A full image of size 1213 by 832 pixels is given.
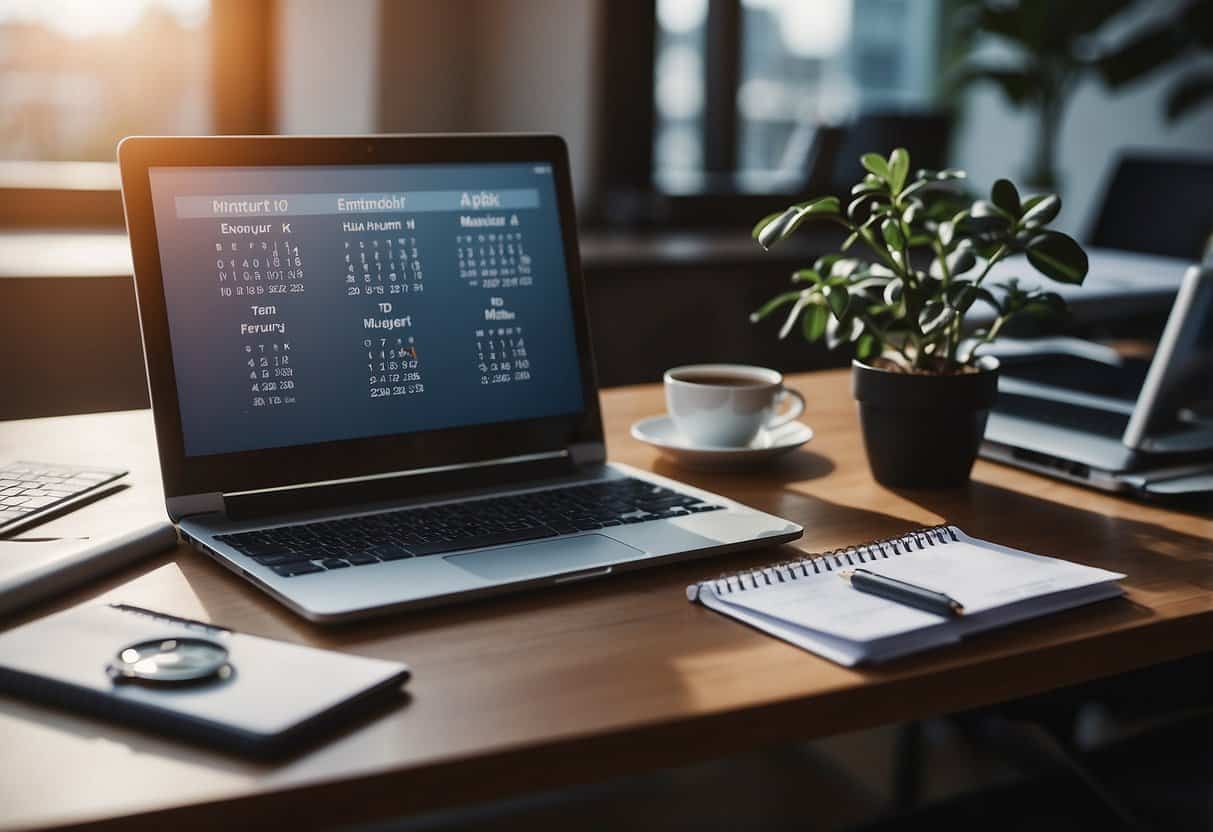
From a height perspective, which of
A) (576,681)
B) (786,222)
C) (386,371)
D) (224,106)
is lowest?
(576,681)

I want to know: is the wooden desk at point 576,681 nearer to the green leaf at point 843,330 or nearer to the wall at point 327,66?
the green leaf at point 843,330

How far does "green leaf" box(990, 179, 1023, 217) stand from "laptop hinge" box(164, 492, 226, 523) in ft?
2.16

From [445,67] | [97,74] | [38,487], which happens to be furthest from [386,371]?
[445,67]

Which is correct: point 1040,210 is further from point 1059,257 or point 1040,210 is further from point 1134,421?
point 1134,421

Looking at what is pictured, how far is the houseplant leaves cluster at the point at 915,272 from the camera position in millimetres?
979

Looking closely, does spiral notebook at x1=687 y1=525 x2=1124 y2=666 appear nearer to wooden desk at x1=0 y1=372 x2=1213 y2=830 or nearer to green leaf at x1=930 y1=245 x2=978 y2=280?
wooden desk at x1=0 y1=372 x2=1213 y2=830

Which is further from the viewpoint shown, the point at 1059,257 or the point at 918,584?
the point at 1059,257

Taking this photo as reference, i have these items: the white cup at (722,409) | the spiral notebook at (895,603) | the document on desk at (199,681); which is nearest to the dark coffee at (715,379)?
the white cup at (722,409)

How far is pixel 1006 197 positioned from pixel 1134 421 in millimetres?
237

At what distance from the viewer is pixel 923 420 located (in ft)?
3.44

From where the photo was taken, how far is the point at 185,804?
1.75 feet

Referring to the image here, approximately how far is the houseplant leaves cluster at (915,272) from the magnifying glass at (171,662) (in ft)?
1.75

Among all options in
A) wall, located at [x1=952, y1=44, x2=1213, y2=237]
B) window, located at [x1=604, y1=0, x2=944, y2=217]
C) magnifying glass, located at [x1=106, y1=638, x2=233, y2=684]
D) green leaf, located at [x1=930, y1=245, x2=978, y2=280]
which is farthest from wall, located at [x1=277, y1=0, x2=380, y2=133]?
magnifying glass, located at [x1=106, y1=638, x2=233, y2=684]

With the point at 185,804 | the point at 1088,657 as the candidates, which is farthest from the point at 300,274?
the point at 1088,657
